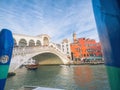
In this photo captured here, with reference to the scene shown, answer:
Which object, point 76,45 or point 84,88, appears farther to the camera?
point 76,45

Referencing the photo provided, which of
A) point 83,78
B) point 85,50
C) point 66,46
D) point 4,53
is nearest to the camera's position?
point 4,53

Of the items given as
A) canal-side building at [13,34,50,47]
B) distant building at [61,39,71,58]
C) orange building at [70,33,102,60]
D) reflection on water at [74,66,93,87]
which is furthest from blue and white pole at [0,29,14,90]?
distant building at [61,39,71,58]

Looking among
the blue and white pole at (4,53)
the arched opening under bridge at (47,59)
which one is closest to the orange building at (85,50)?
the arched opening under bridge at (47,59)

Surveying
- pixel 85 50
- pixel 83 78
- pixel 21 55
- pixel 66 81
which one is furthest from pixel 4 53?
pixel 85 50

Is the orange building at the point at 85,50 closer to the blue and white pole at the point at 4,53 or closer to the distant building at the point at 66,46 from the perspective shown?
the distant building at the point at 66,46

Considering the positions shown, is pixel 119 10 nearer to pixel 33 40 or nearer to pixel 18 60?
→ pixel 18 60

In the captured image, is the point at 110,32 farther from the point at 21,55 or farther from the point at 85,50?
the point at 85,50

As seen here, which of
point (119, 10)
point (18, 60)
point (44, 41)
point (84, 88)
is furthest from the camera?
point (44, 41)

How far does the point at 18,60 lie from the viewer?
16.5ft

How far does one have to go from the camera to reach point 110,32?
0.26m

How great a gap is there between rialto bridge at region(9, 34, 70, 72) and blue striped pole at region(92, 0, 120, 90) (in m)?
4.70

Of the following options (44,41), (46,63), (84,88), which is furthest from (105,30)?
(44,41)

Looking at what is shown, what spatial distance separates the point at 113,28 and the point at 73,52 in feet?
40.1

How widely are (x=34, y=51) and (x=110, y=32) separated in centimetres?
650
